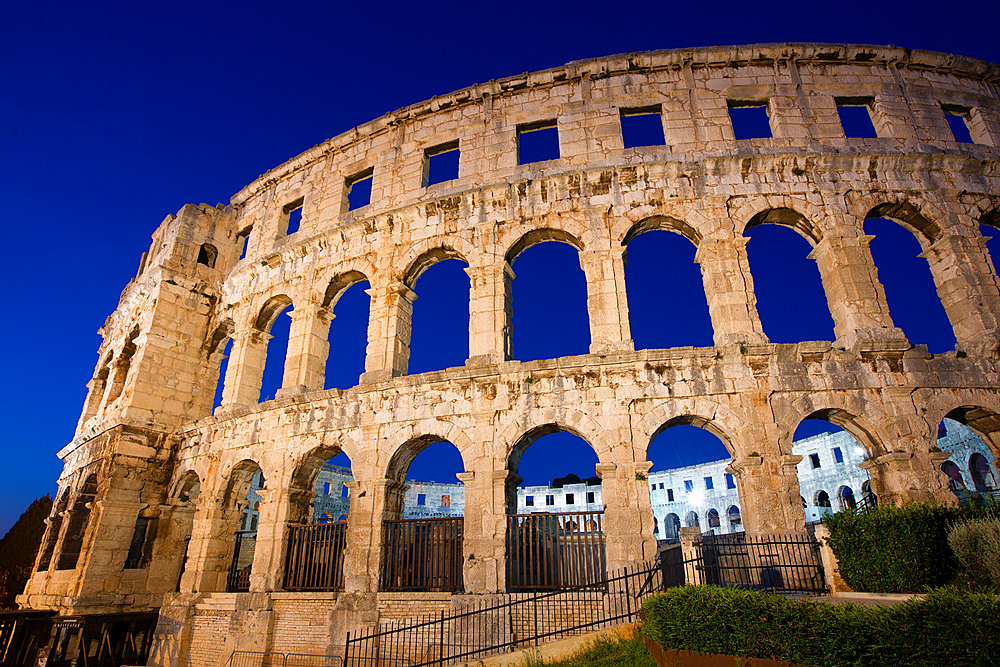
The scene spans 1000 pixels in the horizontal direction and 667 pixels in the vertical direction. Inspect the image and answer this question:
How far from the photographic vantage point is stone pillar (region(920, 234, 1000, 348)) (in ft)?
34.7

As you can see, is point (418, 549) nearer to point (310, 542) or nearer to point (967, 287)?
point (310, 542)

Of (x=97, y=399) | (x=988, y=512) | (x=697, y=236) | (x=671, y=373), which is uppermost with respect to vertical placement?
(x=697, y=236)

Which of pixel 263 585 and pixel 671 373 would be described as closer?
pixel 671 373

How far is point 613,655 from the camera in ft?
23.0

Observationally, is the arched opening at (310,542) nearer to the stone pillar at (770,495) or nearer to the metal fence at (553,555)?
the metal fence at (553,555)

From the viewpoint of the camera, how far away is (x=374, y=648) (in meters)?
9.89

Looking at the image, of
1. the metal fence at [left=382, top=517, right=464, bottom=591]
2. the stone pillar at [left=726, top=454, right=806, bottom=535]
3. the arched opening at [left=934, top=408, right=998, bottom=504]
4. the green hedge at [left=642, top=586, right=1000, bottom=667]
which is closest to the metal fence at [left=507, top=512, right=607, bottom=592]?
the metal fence at [left=382, top=517, right=464, bottom=591]

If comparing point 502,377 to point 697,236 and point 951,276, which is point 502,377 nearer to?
point 697,236

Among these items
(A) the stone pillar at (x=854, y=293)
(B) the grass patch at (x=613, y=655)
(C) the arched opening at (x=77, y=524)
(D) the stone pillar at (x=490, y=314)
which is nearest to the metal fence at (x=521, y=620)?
(B) the grass patch at (x=613, y=655)

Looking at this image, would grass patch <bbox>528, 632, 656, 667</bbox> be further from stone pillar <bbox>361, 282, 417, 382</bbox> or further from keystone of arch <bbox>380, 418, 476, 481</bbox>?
stone pillar <bbox>361, 282, 417, 382</bbox>

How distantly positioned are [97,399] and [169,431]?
5.76 m

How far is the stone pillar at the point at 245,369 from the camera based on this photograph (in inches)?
566

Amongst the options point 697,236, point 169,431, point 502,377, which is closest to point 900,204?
point 697,236

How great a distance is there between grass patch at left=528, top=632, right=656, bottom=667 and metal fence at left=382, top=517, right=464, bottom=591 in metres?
3.55
